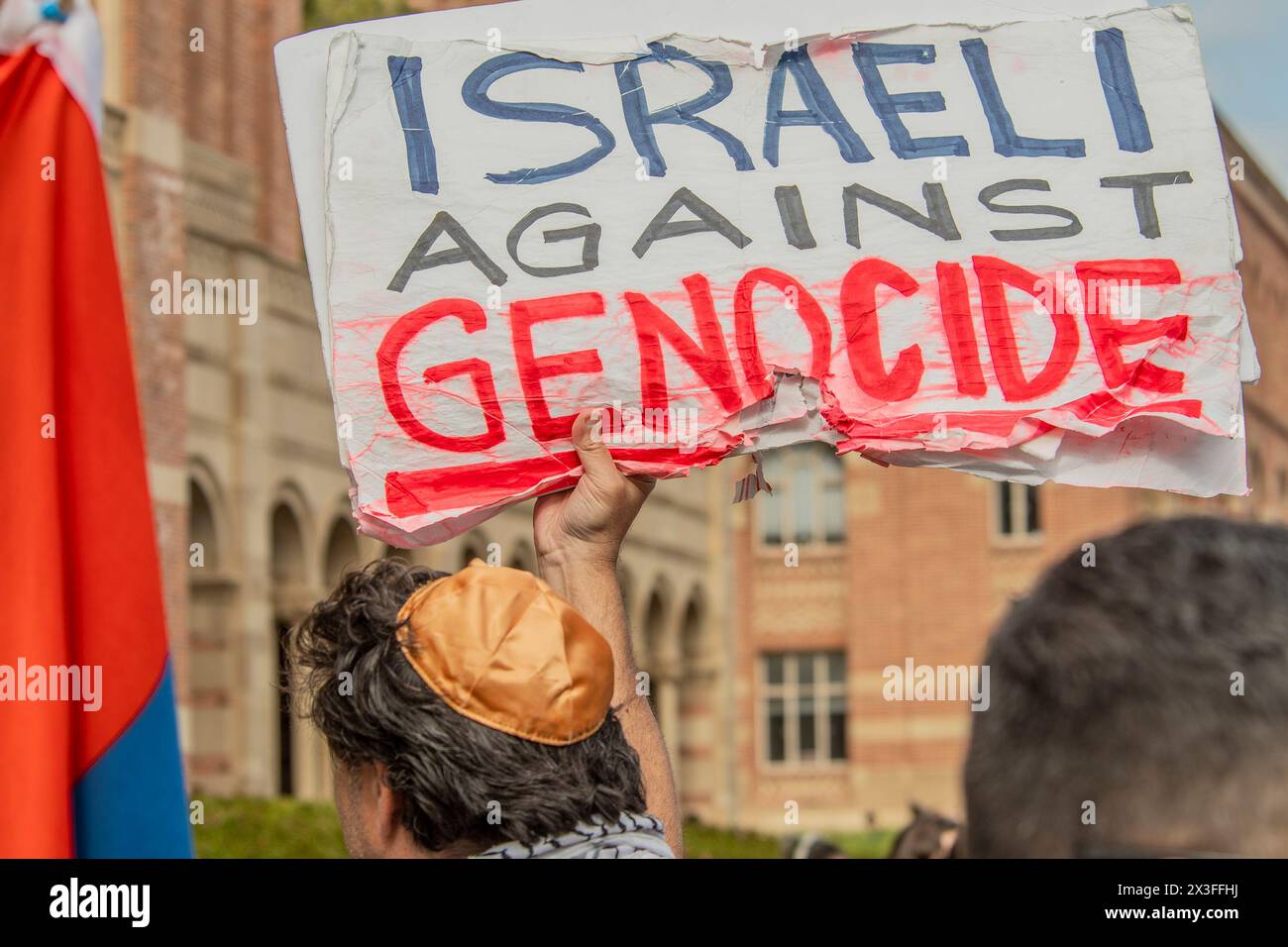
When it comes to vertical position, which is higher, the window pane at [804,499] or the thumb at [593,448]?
the window pane at [804,499]

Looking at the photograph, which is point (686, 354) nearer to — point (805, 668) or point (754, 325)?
point (754, 325)

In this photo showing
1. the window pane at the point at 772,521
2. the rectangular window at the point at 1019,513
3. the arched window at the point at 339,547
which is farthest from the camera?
the window pane at the point at 772,521

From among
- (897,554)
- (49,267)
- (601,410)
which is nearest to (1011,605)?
(601,410)

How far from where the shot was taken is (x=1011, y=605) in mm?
1271

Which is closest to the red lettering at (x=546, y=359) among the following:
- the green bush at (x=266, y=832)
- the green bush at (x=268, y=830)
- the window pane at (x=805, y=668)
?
the green bush at (x=268, y=830)

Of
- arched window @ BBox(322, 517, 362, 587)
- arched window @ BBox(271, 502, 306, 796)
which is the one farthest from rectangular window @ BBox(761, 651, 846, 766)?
arched window @ BBox(271, 502, 306, 796)

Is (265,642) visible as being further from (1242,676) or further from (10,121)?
(1242,676)

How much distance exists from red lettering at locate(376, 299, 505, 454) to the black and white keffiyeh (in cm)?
106

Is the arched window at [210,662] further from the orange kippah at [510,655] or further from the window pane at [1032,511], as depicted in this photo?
the orange kippah at [510,655]

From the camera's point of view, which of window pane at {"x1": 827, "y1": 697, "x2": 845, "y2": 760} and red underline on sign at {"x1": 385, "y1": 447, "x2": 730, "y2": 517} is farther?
window pane at {"x1": 827, "y1": 697, "x2": 845, "y2": 760}

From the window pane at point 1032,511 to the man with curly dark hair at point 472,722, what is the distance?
3463 centimetres

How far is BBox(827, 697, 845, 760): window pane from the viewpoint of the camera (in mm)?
36688

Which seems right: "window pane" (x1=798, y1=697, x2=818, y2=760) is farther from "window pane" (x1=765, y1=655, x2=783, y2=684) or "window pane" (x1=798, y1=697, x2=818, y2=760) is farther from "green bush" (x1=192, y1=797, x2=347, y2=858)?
"green bush" (x1=192, y1=797, x2=347, y2=858)

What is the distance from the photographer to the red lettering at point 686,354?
307cm
